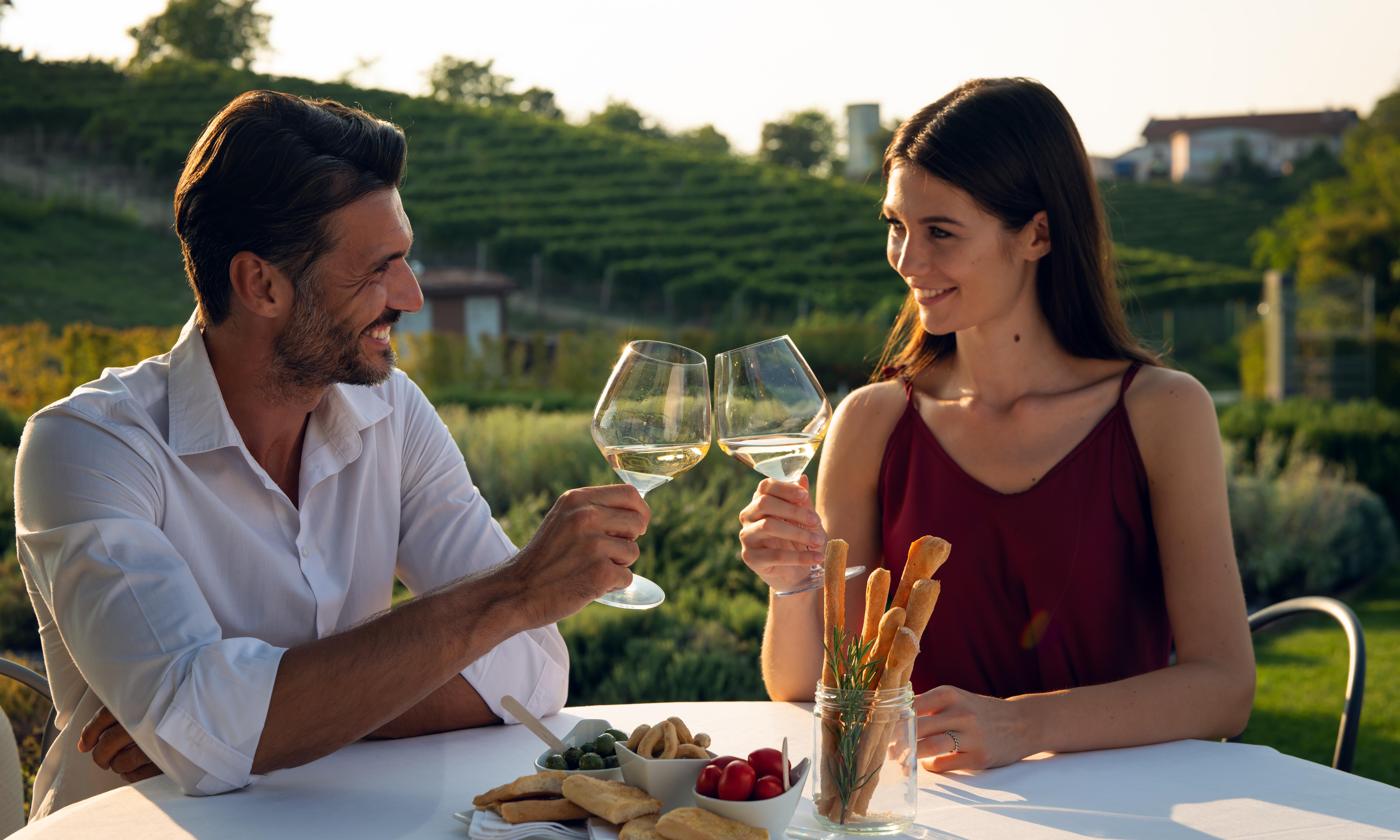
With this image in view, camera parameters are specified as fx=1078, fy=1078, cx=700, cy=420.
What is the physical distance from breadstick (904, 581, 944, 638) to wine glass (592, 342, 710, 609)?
0.32 meters

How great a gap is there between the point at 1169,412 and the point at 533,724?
4.29ft

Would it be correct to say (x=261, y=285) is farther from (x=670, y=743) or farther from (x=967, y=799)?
(x=967, y=799)

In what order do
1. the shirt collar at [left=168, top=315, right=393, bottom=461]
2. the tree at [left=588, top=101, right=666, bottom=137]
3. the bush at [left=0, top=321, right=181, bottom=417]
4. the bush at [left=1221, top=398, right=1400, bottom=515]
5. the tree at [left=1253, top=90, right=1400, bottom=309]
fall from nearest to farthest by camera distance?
1. the shirt collar at [left=168, top=315, right=393, bottom=461]
2. the bush at [left=0, top=321, right=181, bottom=417]
3. the bush at [left=1221, top=398, right=1400, bottom=515]
4. the tree at [left=1253, top=90, right=1400, bottom=309]
5. the tree at [left=588, top=101, right=666, bottom=137]

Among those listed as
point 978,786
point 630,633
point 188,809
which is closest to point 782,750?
point 978,786

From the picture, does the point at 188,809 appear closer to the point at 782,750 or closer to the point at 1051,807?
the point at 782,750

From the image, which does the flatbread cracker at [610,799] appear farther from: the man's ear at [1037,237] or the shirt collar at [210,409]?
the man's ear at [1037,237]

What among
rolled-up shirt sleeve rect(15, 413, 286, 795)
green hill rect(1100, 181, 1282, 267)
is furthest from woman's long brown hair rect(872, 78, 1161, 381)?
green hill rect(1100, 181, 1282, 267)

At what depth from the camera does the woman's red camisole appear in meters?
2.06

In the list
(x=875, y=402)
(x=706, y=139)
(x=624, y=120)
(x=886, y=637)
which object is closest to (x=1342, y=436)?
(x=875, y=402)

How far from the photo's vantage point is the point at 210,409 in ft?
5.69

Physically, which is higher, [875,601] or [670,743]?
[875,601]

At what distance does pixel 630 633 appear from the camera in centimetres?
425

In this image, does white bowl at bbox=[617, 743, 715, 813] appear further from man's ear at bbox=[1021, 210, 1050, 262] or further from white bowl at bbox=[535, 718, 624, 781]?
man's ear at bbox=[1021, 210, 1050, 262]

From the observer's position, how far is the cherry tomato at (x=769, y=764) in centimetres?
123
